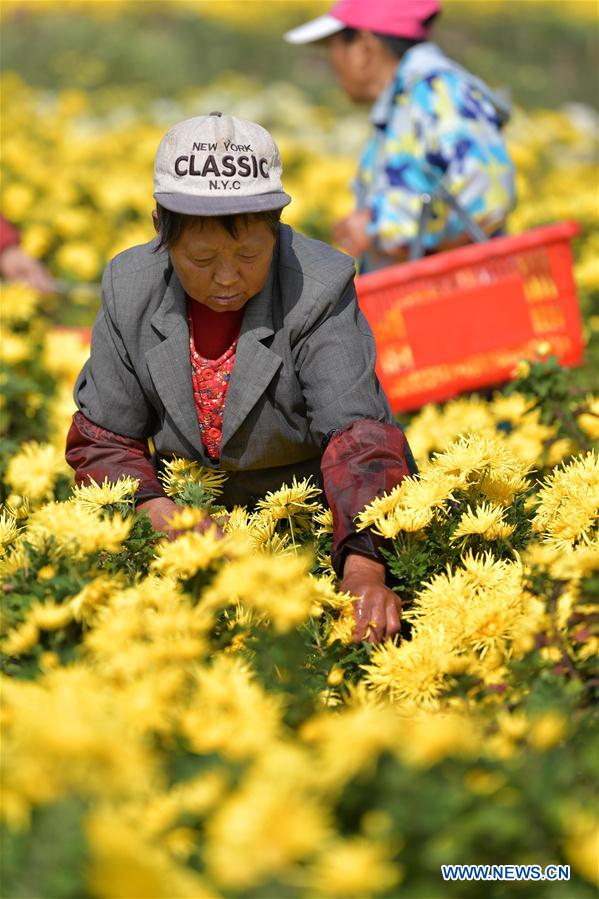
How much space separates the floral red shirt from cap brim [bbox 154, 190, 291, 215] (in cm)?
41

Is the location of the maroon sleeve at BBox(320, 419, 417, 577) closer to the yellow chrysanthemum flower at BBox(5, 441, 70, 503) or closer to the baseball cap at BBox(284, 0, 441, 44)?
the yellow chrysanthemum flower at BBox(5, 441, 70, 503)

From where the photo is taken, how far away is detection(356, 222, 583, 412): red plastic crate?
429cm

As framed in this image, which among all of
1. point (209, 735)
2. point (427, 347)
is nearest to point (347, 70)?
point (427, 347)

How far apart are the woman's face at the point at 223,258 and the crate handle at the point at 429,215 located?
6.56ft

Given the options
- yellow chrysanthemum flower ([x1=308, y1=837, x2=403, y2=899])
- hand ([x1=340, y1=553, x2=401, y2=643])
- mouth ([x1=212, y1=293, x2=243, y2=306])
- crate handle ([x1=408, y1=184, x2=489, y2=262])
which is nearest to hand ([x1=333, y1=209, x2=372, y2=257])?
crate handle ([x1=408, y1=184, x2=489, y2=262])

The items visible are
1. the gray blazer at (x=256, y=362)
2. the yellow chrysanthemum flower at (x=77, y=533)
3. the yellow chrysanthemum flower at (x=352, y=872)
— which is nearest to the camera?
the yellow chrysanthemum flower at (x=352, y=872)

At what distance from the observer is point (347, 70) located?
5117mm

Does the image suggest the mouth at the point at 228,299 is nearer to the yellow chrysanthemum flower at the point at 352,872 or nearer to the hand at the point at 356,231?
the yellow chrysanthemum flower at the point at 352,872

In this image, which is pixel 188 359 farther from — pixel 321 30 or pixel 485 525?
pixel 321 30

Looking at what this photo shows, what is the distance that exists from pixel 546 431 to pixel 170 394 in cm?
136

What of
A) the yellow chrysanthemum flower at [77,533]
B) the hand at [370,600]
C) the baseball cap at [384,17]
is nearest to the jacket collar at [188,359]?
the hand at [370,600]

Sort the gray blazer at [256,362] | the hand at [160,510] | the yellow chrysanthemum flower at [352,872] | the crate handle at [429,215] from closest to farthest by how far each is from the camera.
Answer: the yellow chrysanthemum flower at [352,872] → the hand at [160,510] → the gray blazer at [256,362] → the crate handle at [429,215]

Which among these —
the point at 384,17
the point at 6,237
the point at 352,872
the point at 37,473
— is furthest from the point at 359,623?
the point at 6,237

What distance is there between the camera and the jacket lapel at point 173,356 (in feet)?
9.07
